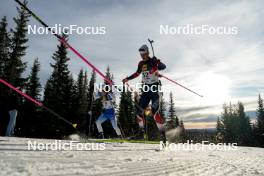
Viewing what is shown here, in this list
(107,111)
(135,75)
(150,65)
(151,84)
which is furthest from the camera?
(107,111)

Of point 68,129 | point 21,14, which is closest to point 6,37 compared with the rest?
point 21,14

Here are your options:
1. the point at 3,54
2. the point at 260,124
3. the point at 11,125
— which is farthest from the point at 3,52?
the point at 260,124

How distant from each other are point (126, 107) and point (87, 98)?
28.1 feet

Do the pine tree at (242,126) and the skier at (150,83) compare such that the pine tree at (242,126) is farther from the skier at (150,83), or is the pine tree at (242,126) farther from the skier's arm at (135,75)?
the skier at (150,83)

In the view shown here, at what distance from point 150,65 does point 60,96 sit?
97.5 feet

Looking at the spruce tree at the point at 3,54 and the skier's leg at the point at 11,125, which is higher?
the spruce tree at the point at 3,54

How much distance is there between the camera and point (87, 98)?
2127 inches

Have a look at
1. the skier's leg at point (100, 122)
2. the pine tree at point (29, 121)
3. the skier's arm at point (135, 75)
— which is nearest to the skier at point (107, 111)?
the skier's leg at point (100, 122)

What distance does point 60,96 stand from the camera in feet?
118

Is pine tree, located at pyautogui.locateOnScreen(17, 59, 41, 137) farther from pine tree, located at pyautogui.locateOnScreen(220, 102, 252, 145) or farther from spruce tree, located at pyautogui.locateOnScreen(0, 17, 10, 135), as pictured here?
pine tree, located at pyautogui.locateOnScreen(220, 102, 252, 145)

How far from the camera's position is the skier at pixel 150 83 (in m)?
7.70

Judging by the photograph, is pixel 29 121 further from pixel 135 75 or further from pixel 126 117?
pixel 135 75

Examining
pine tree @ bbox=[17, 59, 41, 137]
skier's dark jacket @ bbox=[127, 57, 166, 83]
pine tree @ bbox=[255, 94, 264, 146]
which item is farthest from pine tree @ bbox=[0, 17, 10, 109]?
pine tree @ bbox=[255, 94, 264, 146]

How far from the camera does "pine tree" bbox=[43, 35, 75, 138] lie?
3494 centimetres
